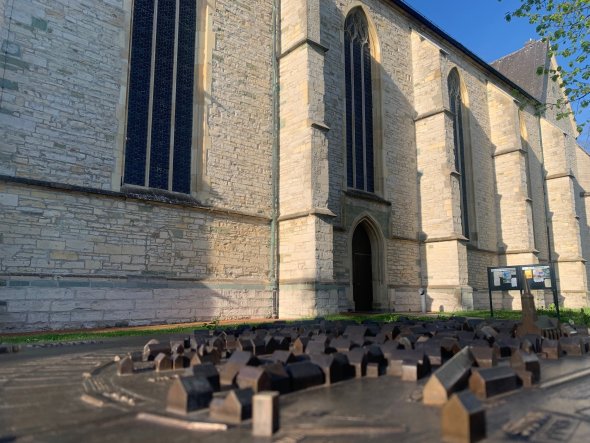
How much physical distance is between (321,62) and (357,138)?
13.2 feet

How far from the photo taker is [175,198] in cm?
1191

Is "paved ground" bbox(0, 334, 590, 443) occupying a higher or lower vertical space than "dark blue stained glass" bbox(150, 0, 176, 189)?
lower

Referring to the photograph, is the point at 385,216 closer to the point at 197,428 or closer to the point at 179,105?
the point at 179,105

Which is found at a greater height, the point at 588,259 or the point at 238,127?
the point at 238,127

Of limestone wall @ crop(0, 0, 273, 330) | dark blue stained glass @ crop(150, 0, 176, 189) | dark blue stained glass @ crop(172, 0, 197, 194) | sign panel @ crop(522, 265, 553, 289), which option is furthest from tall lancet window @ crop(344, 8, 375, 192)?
dark blue stained glass @ crop(150, 0, 176, 189)

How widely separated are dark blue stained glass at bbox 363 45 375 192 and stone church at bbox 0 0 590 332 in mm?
85

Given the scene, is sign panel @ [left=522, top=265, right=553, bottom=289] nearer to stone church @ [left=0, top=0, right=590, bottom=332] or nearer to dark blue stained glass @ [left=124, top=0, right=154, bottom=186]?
stone church @ [left=0, top=0, right=590, bottom=332]

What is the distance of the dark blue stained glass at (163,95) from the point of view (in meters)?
12.1

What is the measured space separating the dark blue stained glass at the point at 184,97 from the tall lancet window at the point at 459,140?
46.8 feet

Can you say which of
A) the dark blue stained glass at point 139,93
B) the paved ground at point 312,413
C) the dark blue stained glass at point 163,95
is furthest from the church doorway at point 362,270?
the paved ground at point 312,413

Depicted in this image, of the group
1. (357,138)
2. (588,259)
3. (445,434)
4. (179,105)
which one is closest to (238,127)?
(179,105)

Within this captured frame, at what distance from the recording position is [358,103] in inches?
676

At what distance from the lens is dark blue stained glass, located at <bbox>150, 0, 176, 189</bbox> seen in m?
12.1

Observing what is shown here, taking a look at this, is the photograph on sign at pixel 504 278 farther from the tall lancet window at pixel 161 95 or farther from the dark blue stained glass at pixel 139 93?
the dark blue stained glass at pixel 139 93
